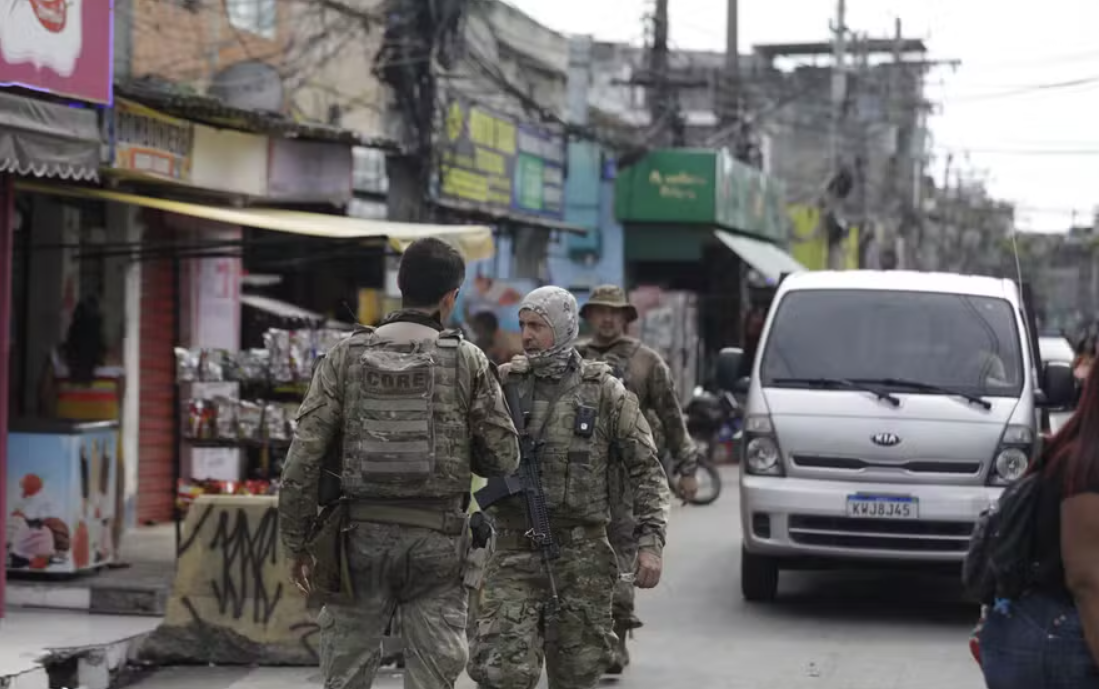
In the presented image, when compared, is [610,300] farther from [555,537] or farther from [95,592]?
[95,592]

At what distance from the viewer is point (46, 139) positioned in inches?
356

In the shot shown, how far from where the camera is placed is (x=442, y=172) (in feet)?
61.5

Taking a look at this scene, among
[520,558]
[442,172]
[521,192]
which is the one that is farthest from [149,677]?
[521,192]

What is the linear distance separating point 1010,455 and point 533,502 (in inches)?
188

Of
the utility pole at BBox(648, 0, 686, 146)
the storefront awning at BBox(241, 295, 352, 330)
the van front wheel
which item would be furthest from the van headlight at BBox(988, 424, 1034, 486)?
the utility pole at BBox(648, 0, 686, 146)

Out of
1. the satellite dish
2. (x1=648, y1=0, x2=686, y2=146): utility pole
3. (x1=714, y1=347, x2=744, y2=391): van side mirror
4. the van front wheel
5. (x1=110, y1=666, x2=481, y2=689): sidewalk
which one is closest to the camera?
(x1=110, y1=666, x2=481, y2=689): sidewalk

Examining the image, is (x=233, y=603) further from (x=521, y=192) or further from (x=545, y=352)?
(x=521, y=192)

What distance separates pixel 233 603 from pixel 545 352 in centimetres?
308

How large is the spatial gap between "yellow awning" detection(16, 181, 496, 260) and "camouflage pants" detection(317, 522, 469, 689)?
4.81m

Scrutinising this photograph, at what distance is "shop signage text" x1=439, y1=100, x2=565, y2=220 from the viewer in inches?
771

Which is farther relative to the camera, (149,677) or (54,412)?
(54,412)

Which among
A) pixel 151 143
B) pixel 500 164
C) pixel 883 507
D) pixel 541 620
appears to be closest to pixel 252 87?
pixel 500 164

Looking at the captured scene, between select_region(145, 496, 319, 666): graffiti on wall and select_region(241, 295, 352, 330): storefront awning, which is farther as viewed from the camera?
select_region(241, 295, 352, 330): storefront awning

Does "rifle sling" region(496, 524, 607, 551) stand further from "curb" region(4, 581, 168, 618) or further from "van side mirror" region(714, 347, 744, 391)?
"van side mirror" region(714, 347, 744, 391)
